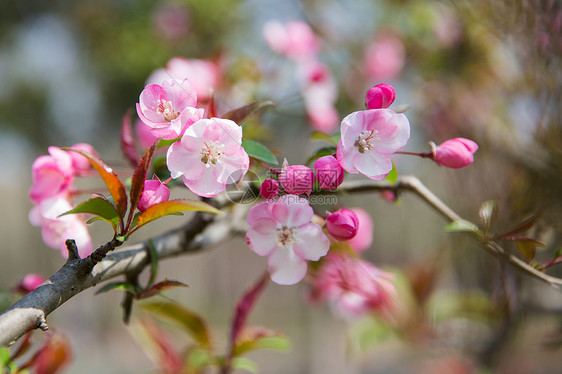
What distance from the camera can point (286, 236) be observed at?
0.38 m

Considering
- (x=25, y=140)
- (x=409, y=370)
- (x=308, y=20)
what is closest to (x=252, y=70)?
(x=308, y=20)

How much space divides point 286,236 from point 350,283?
0.39 m

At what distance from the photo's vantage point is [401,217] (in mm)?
2928

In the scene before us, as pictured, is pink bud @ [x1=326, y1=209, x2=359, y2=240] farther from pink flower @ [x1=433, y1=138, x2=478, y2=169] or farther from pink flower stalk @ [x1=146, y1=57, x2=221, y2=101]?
pink flower stalk @ [x1=146, y1=57, x2=221, y2=101]

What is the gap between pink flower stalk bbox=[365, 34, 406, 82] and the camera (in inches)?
62.2

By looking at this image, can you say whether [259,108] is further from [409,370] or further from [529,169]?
[409,370]

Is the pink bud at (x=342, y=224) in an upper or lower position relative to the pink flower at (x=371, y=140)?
lower

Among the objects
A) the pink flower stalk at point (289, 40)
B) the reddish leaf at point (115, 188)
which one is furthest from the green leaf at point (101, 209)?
the pink flower stalk at point (289, 40)

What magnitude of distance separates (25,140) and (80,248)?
19.3ft

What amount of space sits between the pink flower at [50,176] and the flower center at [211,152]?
20 cm

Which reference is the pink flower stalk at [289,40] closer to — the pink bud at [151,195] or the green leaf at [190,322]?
the green leaf at [190,322]

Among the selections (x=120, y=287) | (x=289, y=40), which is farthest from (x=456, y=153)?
(x=289, y=40)

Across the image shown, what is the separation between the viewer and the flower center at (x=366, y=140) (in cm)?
35

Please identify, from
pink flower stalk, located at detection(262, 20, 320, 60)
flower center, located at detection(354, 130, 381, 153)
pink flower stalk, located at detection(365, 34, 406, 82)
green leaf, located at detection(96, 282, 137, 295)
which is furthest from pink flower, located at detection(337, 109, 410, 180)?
pink flower stalk, located at detection(365, 34, 406, 82)
